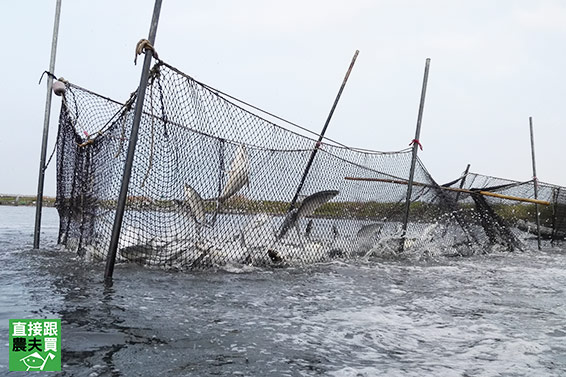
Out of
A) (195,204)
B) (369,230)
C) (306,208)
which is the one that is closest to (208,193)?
(195,204)

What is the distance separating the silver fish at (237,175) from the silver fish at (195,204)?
35 cm

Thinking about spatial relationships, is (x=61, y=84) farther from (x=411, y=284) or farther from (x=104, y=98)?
(x=411, y=284)

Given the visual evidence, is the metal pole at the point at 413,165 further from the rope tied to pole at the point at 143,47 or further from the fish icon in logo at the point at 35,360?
the fish icon in logo at the point at 35,360

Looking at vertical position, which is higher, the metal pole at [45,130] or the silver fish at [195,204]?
the metal pole at [45,130]

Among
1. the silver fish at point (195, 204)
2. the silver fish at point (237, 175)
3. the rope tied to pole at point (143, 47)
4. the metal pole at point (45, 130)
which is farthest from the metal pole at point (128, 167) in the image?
the metal pole at point (45, 130)

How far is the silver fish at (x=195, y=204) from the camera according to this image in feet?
19.7

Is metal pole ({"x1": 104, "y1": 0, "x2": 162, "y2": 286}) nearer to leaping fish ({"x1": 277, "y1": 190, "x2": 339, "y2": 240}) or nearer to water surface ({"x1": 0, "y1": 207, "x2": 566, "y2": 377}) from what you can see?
water surface ({"x1": 0, "y1": 207, "x2": 566, "y2": 377})

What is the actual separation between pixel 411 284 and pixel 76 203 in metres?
4.97

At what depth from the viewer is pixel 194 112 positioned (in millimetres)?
5941

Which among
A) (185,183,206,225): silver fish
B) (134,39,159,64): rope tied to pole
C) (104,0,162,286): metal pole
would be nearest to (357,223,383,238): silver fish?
(185,183,206,225): silver fish

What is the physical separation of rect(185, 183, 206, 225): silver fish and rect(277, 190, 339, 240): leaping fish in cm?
162

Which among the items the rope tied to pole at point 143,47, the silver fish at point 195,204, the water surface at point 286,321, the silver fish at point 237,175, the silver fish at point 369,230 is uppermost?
the rope tied to pole at point 143,47

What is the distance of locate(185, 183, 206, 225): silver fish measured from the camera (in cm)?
602

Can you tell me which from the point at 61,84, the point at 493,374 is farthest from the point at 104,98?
the point at 493,374
